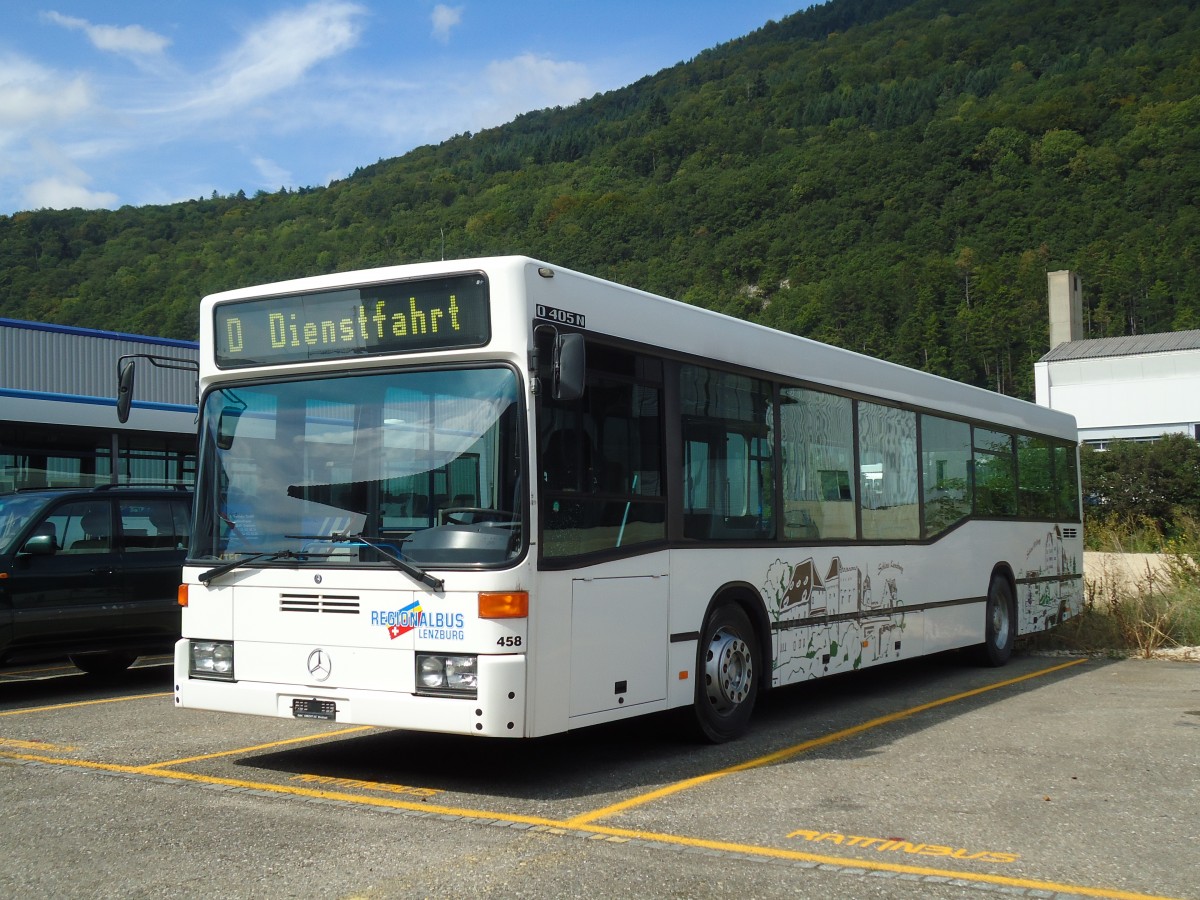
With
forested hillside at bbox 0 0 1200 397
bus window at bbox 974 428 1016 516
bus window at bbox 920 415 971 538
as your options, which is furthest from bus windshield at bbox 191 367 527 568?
forested hillside at bbox 0 0 1200 397

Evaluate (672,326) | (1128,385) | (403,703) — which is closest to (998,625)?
(672,326)

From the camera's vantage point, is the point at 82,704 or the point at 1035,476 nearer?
the point at 82,704

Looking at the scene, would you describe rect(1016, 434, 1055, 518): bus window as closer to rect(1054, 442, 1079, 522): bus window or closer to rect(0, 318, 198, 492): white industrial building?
rect(1054, 442, 1079, 522): bus window

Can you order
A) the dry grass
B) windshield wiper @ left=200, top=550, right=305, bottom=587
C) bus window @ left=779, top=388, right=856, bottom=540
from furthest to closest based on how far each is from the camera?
1. the dry grass
2. bus window @ left=779, top=388, right=856, bottom=540
3. windshield wiper @ left=200, top=550, right=305, bottom=587

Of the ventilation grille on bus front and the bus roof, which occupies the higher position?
the bus roof

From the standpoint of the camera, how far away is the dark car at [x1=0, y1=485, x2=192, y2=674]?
429 inches

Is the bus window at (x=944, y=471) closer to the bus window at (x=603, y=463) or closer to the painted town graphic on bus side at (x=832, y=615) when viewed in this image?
the painted town graphic on bus side at (x=832, y=615)

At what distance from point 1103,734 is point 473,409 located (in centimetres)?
515

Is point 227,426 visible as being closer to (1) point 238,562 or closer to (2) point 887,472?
(1) point 238,562

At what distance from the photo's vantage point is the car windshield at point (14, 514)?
1102 centimetres

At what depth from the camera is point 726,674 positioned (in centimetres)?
850

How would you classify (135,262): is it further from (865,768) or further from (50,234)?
(865,768)

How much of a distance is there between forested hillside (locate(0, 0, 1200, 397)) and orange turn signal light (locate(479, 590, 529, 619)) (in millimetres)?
55220

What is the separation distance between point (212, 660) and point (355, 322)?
2142 mm
